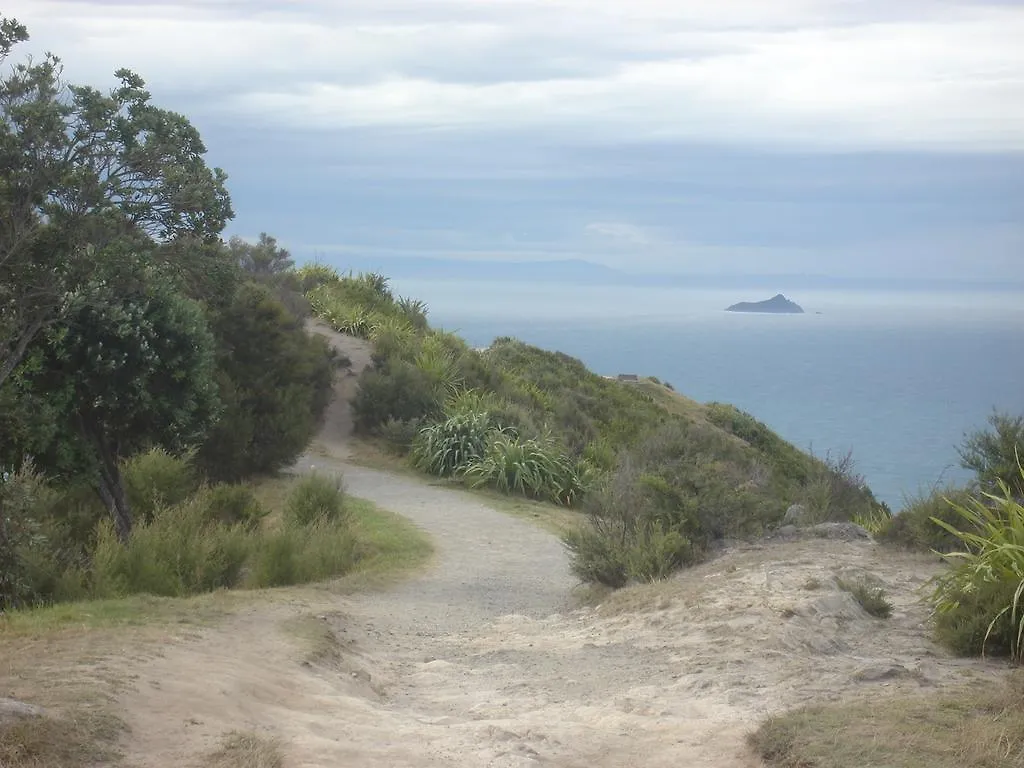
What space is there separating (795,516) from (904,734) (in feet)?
22.4

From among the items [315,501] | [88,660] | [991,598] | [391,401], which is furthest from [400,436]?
[88,660]

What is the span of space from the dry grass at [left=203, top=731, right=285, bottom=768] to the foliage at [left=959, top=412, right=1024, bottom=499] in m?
9.41

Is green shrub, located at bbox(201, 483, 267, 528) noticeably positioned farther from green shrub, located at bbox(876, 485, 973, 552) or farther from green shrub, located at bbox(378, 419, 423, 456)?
green shrub, located at bbox(378, 419, 423, 456)

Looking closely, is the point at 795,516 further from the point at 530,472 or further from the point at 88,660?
the point at 530,472

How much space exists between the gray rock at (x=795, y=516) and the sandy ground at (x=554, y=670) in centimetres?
66

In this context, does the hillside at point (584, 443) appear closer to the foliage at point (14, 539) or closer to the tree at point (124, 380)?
the tree at point (124, 380)

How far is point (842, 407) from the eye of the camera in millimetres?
85625

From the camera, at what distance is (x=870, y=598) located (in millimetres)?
9359

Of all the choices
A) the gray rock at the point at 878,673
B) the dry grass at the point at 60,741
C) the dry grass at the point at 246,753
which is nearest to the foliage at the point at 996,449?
the gray rock at the point at 878,673

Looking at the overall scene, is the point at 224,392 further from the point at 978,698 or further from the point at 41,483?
the point at 978,698

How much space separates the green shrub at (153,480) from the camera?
1468cm

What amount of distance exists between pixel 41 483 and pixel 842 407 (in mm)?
78733

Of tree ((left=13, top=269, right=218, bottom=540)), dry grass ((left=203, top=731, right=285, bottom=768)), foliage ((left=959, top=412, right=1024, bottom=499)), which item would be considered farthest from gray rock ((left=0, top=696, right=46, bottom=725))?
foliage ((left=959, top=412, right=1024, bottom=499))

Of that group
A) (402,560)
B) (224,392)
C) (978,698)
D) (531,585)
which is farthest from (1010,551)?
(224,392)
